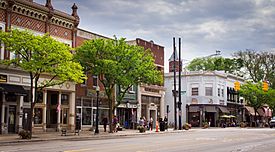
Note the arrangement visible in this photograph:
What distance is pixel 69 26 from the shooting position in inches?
1625

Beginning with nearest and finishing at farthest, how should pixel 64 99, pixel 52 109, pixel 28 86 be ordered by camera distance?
pixel 28 86 → pixel 52 109 → pixel 64 99

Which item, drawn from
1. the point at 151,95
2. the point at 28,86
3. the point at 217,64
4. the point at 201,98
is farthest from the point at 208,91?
the point at 28,86

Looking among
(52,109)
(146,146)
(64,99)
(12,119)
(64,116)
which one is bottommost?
(146,146)

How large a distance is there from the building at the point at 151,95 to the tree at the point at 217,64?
34.8 metres

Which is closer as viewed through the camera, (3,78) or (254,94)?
(3,78)

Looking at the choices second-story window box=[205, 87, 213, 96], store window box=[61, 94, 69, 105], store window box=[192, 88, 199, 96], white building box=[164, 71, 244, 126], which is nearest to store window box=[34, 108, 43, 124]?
store window box=[61, 94, 69, 105]

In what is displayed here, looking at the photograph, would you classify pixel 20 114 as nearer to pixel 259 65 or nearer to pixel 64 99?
pixel 64 99

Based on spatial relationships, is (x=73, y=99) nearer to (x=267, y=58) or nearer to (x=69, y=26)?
(x=69, y=26)

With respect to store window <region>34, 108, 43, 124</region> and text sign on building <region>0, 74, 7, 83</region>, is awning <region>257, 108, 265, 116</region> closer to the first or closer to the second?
store window <region>34, 108, 43, 124</region>

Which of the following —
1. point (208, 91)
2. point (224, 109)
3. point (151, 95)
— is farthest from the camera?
point (224, 109)

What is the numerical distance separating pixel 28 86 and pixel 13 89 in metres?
2.86

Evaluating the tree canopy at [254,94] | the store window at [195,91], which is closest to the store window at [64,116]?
the store window at [195,91]

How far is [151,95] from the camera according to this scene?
184ft

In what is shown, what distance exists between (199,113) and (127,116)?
22.1m
